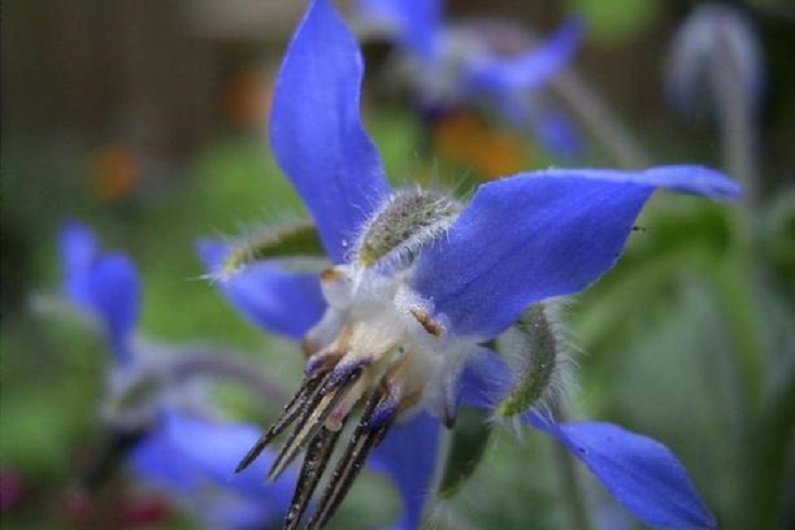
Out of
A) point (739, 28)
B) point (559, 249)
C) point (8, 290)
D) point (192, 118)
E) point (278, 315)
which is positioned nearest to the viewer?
point (559, 249)

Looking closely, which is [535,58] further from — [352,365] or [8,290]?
[8,290]

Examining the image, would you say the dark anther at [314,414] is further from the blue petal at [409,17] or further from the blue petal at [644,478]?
the blue petal at [409,17]

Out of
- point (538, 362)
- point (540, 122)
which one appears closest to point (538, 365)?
point (538, 362)

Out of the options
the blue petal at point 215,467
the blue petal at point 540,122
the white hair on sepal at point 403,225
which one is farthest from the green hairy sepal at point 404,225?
the blue petal at point 540,122

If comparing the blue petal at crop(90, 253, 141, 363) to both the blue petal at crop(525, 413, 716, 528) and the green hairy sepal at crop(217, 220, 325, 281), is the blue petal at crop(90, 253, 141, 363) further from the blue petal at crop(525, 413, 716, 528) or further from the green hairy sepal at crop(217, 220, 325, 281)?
the blue petal at crop(525, 413, 716, 528)

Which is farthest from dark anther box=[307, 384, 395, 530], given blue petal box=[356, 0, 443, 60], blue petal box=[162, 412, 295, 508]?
blue petal box=[356, 0, 443, 60]

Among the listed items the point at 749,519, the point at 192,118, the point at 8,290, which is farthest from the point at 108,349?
the point at 192,118
